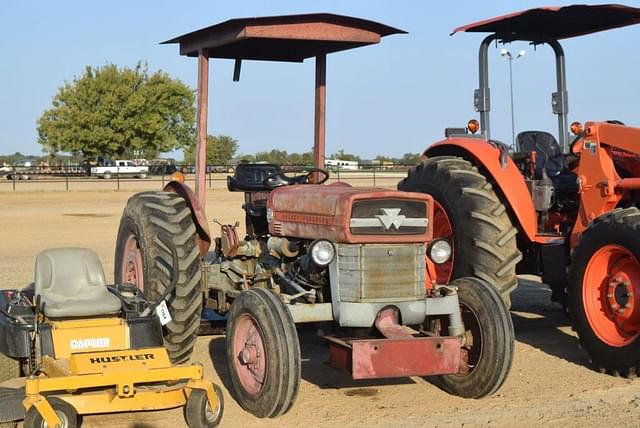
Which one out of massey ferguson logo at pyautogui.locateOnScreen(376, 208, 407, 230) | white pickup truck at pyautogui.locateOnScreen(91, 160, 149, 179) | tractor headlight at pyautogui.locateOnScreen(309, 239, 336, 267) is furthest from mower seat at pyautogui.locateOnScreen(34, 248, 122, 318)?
white pickup truck at pyautogui.locateOnScreen(91, 160, 149, 179)

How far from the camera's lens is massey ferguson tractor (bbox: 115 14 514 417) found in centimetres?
535

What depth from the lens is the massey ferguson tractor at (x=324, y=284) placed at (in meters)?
5.35

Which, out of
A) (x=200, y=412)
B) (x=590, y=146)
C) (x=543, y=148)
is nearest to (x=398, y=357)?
(x=200, y=412)

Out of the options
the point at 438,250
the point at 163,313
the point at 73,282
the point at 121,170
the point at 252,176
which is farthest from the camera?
the point at 121,170

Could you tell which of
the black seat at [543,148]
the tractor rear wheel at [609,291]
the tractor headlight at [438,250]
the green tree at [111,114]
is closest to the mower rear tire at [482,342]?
the tractor headlight at [438,250]

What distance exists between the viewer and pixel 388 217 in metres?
5.65

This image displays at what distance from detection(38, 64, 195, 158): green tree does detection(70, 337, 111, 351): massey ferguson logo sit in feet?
174

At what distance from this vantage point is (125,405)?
15.9 ft

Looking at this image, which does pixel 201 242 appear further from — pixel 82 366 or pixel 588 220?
pixel 588 220

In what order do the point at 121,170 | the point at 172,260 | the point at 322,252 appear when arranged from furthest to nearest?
A: 1. the point at 121,170
2. the point at 172,260
3. the point at 322,252

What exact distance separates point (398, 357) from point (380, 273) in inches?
22.9

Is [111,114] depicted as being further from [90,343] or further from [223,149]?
[90,343]

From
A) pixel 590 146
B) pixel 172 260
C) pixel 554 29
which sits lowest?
pixel 172 260

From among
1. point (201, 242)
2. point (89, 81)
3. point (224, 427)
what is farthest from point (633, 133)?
point (89, 81)
